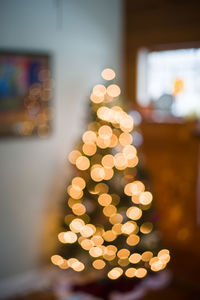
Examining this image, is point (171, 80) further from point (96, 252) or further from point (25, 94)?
point (96, 252)

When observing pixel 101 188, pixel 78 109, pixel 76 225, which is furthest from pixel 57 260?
pixel 78 109

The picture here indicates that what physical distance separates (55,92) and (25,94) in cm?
30

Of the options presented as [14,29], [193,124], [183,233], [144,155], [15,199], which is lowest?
[183,233]

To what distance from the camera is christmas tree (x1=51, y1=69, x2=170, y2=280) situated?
407 centimetres

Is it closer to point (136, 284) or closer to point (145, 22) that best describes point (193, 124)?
point (145, 22)

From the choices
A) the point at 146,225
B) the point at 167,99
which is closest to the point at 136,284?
the point at 146,225

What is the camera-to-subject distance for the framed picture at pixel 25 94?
4031 mm

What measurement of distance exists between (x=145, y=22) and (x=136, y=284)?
7.57 feet

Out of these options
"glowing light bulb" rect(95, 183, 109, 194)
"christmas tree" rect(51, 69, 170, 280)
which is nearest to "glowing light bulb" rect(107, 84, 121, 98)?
"christmas tree" rect(51, 69, 170, 280)

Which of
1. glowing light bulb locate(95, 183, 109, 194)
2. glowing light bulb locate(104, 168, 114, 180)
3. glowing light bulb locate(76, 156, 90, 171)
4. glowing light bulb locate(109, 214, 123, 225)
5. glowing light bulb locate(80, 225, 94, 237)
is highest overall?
glowing light bulb locate(76, 156, 90, 171)

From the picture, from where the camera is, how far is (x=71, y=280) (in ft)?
14.1

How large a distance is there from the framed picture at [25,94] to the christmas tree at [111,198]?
1.34 ft

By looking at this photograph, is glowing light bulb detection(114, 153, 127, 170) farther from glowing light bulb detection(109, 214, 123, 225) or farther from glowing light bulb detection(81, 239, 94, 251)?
glowing light bulb detection(81, 239, 94, 251)

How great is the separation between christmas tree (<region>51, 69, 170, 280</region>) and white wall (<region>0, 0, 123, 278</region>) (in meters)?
0.33
